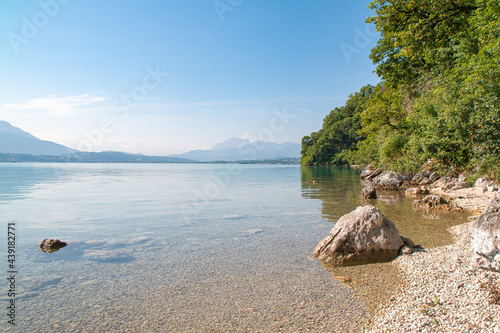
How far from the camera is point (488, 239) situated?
662cm

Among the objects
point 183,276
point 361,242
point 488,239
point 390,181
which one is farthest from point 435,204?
point 183,276

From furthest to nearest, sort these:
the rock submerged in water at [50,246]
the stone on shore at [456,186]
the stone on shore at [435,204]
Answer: the stone on shore at [456,186], the stone on shore at [435,204], the rock submerged in water at [50,246]

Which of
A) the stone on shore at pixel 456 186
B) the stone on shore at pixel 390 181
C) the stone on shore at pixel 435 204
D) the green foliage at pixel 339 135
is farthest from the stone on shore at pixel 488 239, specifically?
the green foliage at pixel 339 135

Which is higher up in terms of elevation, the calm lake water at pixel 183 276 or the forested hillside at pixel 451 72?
the forested hillside at pixel 451 72

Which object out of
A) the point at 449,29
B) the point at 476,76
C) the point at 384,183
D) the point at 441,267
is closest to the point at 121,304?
the point at 441,267

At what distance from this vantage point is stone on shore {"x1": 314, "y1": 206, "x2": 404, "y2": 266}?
30.8ft

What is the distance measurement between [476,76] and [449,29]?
8.12 metres

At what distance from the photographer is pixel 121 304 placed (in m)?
7.07

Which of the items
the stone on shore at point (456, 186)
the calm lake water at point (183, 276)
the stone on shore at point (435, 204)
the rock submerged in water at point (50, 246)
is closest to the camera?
the calm lake water at point (183, 276)

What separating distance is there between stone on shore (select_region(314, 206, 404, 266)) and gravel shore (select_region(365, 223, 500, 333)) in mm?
995

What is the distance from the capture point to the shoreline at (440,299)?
17.5ft

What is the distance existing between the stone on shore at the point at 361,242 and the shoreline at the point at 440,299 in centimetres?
64

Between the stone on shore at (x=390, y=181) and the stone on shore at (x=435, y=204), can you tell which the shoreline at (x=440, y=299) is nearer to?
the stone on shore at (x=435, y=204)

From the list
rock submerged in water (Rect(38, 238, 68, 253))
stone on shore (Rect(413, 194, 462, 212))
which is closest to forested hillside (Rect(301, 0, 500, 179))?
stone on shore (Rect(413, 194, 462, 212))
